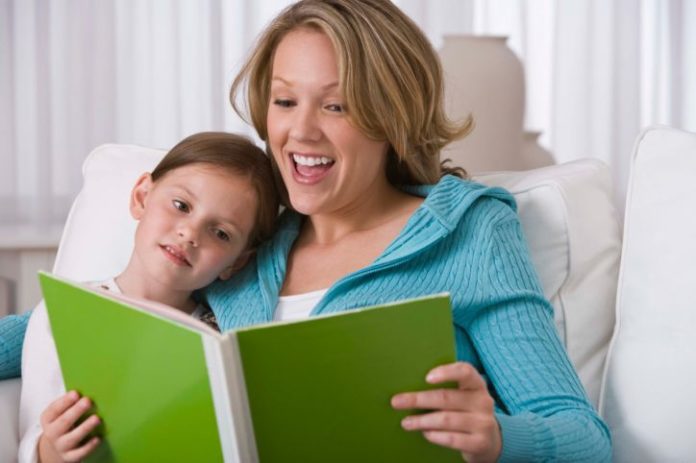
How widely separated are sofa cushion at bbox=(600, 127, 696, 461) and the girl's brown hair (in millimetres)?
536

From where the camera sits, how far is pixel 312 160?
1.50 m

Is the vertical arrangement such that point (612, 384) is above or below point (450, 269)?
below

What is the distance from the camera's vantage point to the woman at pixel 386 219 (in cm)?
134

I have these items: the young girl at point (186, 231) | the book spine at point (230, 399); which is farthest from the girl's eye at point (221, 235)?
the book spine at point (230, 399)

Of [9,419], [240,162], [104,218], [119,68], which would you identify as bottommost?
[9,419]

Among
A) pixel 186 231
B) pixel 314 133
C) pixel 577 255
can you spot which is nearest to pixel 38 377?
pixel 186 231

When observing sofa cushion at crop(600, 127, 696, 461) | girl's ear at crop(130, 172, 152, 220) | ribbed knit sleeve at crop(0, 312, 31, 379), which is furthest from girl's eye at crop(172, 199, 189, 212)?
sofa cushion at crop(600, 127, 696, 461)

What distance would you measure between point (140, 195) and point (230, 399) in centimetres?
72

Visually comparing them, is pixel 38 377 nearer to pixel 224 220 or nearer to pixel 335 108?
pixel 224 220

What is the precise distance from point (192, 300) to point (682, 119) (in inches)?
89.4

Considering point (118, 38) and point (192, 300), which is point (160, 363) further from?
point (118, 38)

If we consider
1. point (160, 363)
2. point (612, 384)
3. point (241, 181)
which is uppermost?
point (241, 181)

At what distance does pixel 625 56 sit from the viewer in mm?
3412

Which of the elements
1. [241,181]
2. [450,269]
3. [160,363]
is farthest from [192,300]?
[160,363]
